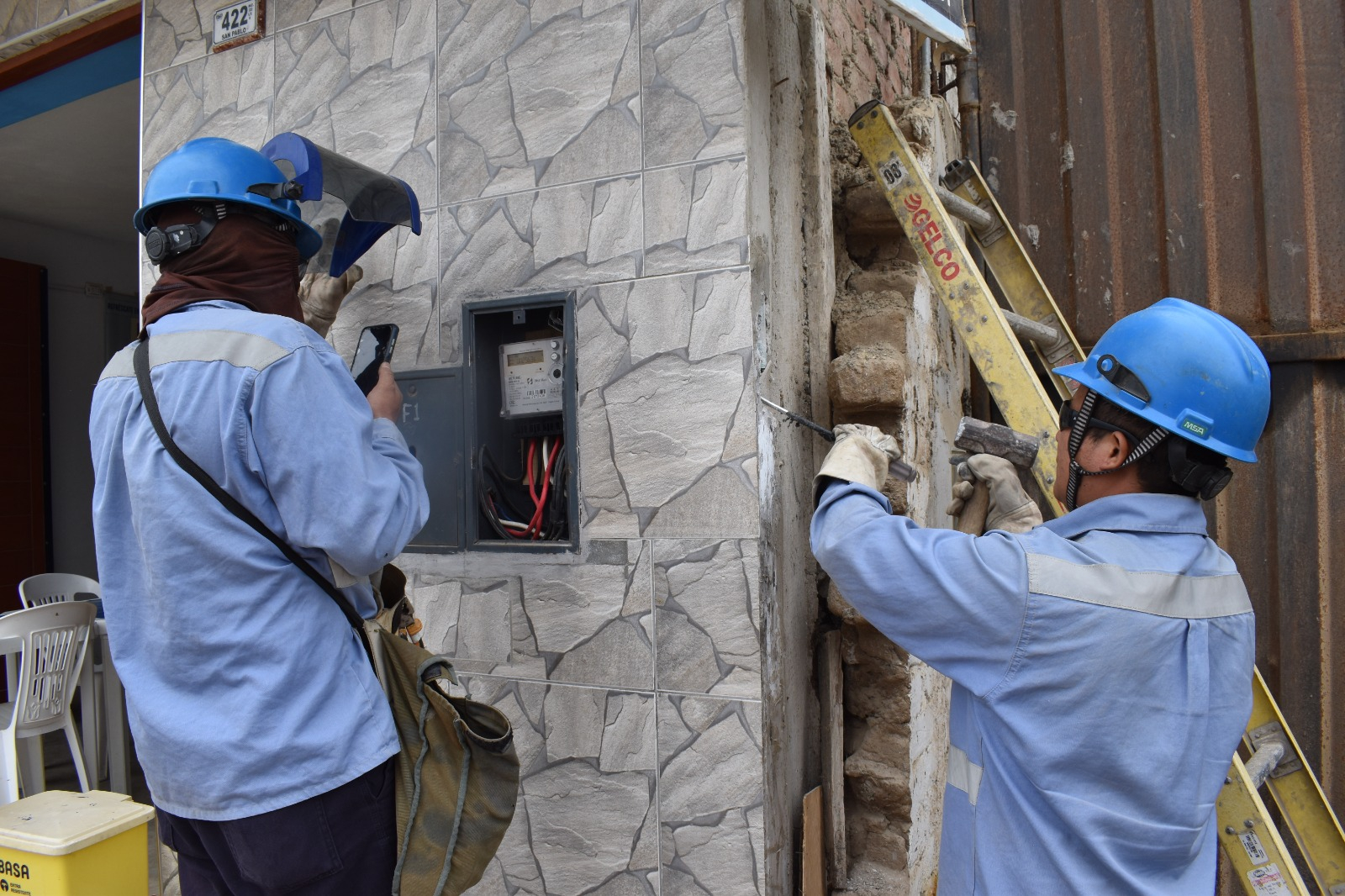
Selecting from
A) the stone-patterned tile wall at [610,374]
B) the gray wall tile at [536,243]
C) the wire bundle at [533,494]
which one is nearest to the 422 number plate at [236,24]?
the stone-patterned tile wall at [610,374]

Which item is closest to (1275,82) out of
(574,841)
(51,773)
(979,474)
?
(979,474)

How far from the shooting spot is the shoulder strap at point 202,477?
161cm

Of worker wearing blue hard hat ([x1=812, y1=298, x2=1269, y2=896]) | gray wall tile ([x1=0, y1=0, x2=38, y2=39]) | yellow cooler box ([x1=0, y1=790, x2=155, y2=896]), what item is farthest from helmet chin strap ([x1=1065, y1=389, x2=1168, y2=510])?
gray wall tile ([x1=0, y1=0, x2=38, y2=39])

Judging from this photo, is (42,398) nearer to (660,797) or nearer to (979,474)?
(660,797)

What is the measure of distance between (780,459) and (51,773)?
541cm

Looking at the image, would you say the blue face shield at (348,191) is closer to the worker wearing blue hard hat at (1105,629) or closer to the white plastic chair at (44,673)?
the worker wearing blue hard hat at (1105,629)

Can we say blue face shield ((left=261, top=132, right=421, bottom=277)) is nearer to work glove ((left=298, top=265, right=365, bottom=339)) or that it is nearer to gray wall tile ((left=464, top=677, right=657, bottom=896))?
work glove ((left=298, top=265, right=365, bottom=339))

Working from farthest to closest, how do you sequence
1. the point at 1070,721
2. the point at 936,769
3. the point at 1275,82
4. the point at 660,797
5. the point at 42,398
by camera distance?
the point at 42,398, the point at 936,769, the point at 1275,82, the point at 660,797, the point at 1070,721

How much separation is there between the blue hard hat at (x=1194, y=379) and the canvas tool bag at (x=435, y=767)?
139 cm

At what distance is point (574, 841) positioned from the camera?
98.7 inches

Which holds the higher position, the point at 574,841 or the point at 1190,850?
the point at 1190,850

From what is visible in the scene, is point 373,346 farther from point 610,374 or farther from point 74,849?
point 74,849

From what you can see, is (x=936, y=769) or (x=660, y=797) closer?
(x=660, y=797)

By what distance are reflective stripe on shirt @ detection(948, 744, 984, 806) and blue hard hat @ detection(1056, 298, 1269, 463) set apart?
67 centimetres
